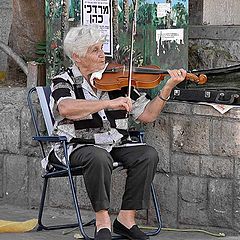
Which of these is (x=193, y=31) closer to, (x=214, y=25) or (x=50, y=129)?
(x=214, y=25)

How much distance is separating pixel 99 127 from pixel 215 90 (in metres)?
0.86

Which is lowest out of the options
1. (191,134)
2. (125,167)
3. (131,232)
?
(131,232)

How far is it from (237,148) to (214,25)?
2.16 meters

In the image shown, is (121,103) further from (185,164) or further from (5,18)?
(5,18)

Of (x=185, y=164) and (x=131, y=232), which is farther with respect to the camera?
(x=185, y=164)

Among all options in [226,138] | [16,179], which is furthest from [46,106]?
[226,138]

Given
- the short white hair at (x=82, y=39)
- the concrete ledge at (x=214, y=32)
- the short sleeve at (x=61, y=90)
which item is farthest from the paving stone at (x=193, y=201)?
the concrete ledge at (x=214, y=32)

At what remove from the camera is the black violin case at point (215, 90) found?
6500mm

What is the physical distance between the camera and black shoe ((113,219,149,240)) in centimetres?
630

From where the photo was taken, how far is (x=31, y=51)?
784 centimetres

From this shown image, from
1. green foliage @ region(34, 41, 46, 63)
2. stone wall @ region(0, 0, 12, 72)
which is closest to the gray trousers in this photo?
green foliage @ region(34, 41, 46, 63)

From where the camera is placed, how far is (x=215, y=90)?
659 centimetres

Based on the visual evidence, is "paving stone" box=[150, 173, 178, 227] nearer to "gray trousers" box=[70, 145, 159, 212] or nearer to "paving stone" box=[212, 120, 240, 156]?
"paving stone" box=[212, 120, 240, 156]

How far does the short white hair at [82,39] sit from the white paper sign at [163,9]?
75 centimetres
